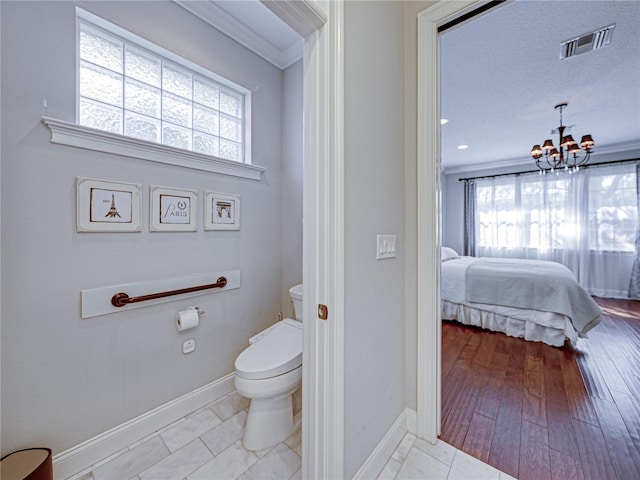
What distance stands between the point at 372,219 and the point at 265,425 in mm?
1227

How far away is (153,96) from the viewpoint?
5.52ft

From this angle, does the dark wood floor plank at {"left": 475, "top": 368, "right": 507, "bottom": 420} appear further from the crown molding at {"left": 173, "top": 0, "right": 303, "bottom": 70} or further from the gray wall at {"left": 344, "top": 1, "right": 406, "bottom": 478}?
the crown molding at {"left": 173, "top": 0, "right": 303, "bottom": 70}

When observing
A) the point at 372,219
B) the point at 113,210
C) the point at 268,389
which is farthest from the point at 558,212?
the point at 113,210

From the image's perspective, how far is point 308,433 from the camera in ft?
3.33

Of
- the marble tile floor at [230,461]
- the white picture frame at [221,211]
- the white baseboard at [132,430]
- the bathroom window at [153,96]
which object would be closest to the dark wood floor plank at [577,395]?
the marble tile floor at [230,461]

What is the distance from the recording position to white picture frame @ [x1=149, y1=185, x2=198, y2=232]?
1.54 m

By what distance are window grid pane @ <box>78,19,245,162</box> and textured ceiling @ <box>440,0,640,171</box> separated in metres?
1.54

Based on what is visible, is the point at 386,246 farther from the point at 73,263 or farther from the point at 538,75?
the point at 538,75

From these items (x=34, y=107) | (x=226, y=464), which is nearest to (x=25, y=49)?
(x=34, y=107)

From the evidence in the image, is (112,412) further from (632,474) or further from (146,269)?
(632,474)

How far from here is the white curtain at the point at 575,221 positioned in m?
4.46

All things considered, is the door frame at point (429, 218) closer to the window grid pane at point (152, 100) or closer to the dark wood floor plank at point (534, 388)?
the dark wood floor plank at point (534, 388)

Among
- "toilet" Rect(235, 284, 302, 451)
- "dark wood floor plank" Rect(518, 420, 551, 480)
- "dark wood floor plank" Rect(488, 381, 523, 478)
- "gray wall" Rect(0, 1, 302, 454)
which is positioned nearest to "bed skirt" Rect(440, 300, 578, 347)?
"dark wood floor plank" Rect(488, 381, 523, 478)

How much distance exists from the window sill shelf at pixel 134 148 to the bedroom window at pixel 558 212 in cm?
552
